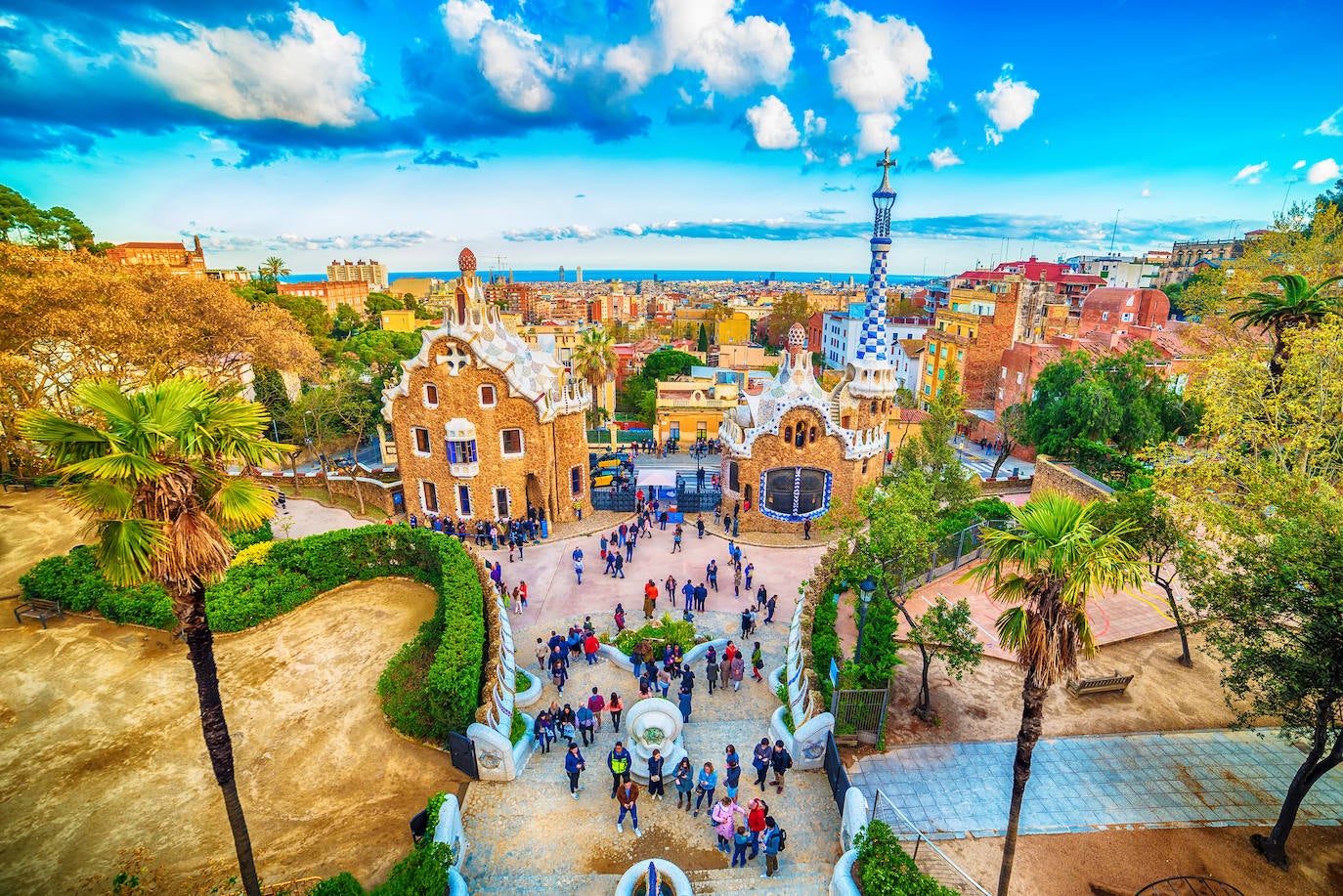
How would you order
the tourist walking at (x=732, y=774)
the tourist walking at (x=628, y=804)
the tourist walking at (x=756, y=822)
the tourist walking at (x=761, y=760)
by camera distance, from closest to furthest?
the tourist walking at (x=756, y=822) → the tourist walking at (x=628, y=804) → the tourist walking at (x=732, y=774) → the tourist walking at (x=761, y=760)

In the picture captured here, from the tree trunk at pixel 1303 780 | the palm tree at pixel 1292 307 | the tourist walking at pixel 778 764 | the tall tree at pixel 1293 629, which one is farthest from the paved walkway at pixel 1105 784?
the palm tree at pixel 1292 307

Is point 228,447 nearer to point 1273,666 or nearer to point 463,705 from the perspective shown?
point 463,705

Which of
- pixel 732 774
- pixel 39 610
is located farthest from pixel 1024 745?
pixel 39 610

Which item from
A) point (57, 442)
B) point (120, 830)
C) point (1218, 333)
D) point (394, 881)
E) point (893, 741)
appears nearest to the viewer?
point (57, 442)

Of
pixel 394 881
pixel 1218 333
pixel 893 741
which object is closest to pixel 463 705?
pixel 394 881

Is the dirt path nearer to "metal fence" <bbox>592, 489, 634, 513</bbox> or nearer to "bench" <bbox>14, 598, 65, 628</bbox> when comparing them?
"bench" <bbox>14, 598, 65, 628</bbox>

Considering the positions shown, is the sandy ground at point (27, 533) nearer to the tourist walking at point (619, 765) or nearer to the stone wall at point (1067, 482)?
the tourist walking at point (619, 765)
